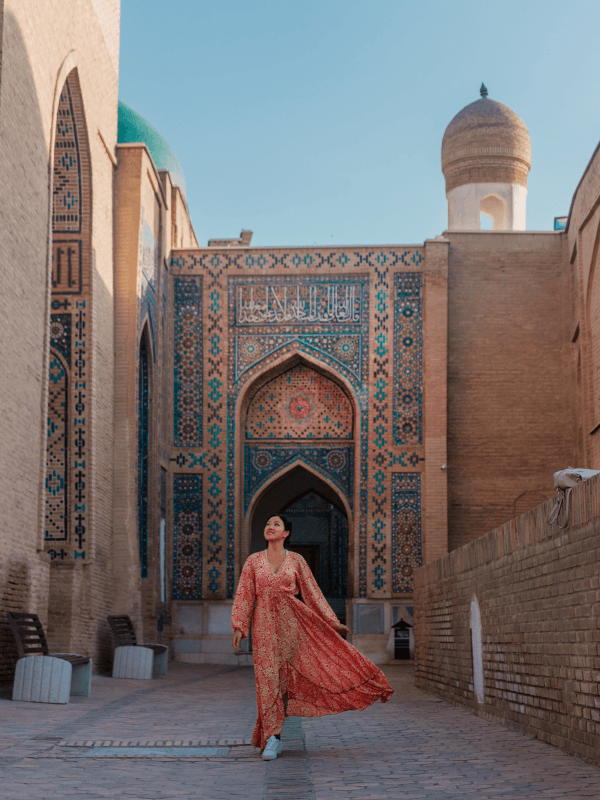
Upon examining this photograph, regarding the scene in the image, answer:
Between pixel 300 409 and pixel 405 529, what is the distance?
2.24 meters

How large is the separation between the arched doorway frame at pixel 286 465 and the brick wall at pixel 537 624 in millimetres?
6478

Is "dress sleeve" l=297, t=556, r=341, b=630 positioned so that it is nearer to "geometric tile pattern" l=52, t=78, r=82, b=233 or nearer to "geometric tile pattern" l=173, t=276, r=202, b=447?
"geometric tile pattern" l=52, t=78, r=82, b=233

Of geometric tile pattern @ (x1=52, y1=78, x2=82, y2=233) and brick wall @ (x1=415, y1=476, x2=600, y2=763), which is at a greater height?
geometric tile pattern @ (x1=52, y1=78, x2=82, y2=233)

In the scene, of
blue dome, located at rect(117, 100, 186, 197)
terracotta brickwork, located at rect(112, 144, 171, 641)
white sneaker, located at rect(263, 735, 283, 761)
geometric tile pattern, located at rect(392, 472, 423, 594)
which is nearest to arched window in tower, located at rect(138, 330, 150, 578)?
terracotta brickwork, located at rect(112, 144, 171, 641)

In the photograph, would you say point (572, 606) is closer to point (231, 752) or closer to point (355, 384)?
point (231, 752)

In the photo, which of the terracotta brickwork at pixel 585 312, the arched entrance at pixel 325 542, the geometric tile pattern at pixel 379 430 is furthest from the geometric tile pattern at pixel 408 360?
the arched entrance at pixel 325 542

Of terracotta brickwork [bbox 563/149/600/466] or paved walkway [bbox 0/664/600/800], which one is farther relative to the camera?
terracotta brickwork [bbox 563/149/600/466]

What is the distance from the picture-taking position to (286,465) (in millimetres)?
15125

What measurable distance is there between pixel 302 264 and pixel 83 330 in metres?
4.60

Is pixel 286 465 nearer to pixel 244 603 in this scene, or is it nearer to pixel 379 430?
pixel 379 430

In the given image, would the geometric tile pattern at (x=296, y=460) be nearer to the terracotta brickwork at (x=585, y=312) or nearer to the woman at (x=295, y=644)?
the terracotta brickwork at (x=585, y=312)

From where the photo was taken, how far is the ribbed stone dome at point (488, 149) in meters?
18.7

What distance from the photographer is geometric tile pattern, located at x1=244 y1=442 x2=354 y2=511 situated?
49.4ft

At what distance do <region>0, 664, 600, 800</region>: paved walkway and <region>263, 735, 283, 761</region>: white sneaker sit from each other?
0.04 metres
